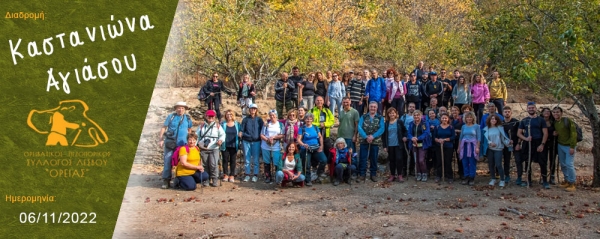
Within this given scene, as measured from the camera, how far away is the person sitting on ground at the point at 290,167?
11.6 metres

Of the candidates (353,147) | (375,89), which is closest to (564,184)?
(353,147)

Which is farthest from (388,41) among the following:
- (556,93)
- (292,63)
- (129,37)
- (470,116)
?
(129,37)

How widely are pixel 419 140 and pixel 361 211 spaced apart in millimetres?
2923

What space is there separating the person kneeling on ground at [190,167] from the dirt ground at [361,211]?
7.9 inches

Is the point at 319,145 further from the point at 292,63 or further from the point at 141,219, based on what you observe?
the point at 292,63

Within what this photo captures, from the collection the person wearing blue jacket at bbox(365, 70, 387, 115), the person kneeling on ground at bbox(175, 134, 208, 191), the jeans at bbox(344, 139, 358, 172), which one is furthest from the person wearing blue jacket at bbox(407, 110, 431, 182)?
the person kneeling on ground at bbox(175, 134, 208, 191)

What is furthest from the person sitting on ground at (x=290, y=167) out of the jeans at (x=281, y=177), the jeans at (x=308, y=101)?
the jeans at (x=308, y=101)

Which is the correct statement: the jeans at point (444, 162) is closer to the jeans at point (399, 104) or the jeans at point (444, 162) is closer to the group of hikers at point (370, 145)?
the group of hikers at point (370, 145)

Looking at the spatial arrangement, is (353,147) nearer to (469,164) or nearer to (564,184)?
(469,164)

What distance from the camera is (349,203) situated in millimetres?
10305

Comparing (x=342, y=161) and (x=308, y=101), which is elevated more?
(x=308, y=101)

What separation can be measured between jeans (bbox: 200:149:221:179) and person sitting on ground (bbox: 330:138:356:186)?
2.36 m

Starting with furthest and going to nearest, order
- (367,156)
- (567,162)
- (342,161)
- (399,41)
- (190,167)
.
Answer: (399,41) < (367,156) < (342,161) < (190,167) < (567,162)

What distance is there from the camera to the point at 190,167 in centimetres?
1131
